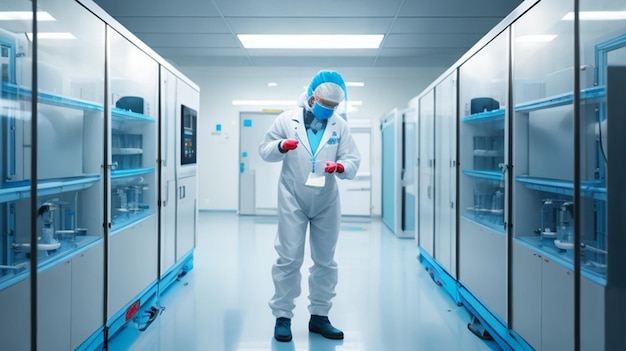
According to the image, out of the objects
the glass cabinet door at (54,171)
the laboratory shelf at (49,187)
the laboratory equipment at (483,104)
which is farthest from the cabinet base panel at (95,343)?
the laboratory equipment at (483,104)

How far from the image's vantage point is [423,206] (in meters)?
4.51

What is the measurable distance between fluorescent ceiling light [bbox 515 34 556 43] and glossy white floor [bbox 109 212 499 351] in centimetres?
175

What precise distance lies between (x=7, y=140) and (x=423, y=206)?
3.74 metres

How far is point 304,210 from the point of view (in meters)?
2.61

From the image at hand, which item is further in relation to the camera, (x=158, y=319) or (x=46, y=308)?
(x=158, y=319)

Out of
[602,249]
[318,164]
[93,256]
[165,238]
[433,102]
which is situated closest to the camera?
[602,249]

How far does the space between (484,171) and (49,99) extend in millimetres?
2519

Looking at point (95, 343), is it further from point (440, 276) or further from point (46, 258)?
point (440, 276)

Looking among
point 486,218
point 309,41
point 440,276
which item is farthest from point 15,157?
point 309,41

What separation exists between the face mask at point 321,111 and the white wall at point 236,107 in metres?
5.15

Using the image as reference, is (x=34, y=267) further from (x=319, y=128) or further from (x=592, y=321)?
(x=592, y=321)

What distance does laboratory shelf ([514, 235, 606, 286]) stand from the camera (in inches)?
65.1

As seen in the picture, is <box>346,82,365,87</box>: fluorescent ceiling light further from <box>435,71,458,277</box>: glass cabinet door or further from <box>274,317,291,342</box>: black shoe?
<box>274,317,291,342</box>: black shoe

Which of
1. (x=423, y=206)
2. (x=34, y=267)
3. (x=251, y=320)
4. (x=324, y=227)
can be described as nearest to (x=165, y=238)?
(x=251, y=320)
